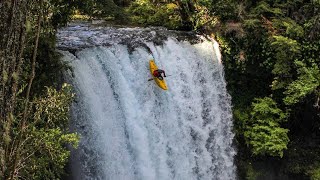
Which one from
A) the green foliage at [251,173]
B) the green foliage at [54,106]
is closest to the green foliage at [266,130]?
the green foliage at [251,173]

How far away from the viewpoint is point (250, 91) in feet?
34.0

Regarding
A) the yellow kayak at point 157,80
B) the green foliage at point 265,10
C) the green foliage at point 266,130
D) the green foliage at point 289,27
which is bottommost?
the green foliage at point 266,130

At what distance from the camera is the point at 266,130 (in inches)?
379

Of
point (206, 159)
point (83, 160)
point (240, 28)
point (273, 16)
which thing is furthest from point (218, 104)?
point (83, 160)

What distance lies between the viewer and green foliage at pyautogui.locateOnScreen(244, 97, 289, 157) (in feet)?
30.6

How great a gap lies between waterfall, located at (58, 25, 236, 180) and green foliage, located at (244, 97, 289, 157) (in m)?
0.72

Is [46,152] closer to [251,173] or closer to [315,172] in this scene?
[251,173]

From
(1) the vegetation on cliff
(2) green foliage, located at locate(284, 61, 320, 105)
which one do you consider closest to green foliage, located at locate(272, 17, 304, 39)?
(1) the vegetation on cliff

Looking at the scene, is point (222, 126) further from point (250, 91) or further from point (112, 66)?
point (112, 66)

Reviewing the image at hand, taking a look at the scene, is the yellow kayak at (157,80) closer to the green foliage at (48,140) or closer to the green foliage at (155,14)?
the green foliage at (155,14)

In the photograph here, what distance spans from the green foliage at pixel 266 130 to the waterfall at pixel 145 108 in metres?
0.72

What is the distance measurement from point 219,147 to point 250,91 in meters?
1.75

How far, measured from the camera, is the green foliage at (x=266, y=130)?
933cm

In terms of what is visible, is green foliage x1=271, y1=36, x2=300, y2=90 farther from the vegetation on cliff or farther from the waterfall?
the waterfall
